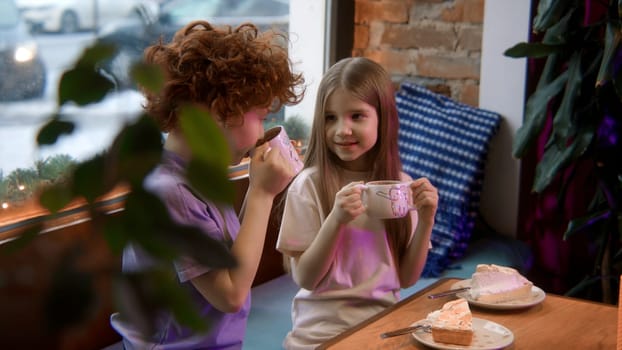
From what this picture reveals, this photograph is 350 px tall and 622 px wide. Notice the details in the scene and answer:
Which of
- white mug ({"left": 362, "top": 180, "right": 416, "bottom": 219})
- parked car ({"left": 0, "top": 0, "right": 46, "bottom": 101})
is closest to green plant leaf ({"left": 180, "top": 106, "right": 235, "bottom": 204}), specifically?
white mug ({"left": 362, "top": 180, "right": 416, "bottom": 219})

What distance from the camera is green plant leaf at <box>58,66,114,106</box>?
267mm

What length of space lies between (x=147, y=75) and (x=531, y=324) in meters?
1.49

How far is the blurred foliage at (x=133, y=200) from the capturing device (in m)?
0.25

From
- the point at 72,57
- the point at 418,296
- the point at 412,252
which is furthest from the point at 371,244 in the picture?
the point at 72,57

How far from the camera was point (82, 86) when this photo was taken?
0.27 m

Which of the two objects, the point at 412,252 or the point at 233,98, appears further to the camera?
the point at 412,252

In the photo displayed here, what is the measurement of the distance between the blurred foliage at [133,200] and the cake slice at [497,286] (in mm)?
1509

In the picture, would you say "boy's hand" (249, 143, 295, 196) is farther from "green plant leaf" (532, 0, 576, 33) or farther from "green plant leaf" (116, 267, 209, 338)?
"green plant leaf" (532, 0, 576, 33)

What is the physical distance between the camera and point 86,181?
26 cm

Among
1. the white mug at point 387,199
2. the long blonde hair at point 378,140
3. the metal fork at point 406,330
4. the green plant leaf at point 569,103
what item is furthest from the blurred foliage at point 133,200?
the green plant leaf at point 569,103

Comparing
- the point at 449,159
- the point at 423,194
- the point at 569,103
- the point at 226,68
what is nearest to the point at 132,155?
the point at 226,68

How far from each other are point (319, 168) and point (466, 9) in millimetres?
1512

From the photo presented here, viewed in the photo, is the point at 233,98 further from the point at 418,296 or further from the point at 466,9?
the point at 466,9

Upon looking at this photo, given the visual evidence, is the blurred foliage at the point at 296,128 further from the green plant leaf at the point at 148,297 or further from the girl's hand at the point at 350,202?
the green plant leaf at the point at 148,297
